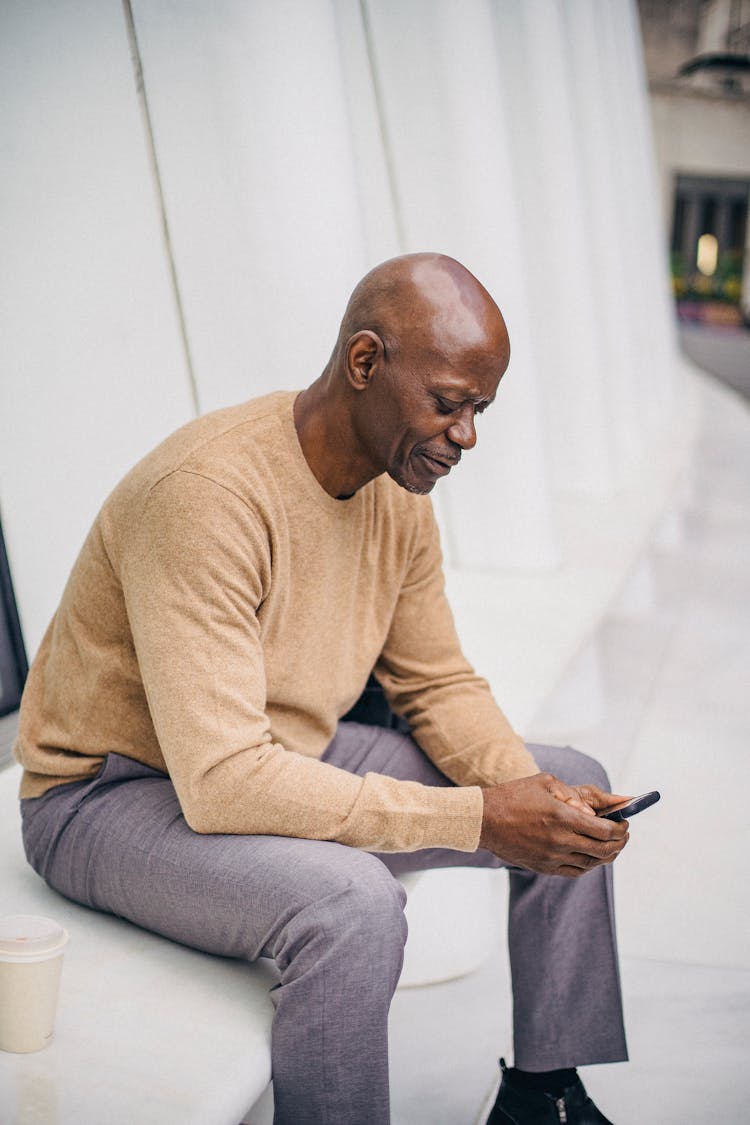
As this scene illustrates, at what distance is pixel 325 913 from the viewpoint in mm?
1428

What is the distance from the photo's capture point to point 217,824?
5.05 ft

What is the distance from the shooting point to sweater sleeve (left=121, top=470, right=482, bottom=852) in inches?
59.1

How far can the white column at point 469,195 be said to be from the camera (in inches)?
172

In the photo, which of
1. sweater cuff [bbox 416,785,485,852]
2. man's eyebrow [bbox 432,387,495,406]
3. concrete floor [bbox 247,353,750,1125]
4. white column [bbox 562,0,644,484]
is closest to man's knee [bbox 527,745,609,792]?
sweater cuff [bbox 416,785,485,852]

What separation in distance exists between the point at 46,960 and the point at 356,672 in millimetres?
684

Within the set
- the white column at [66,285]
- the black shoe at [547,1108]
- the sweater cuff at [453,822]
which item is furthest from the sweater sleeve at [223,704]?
the white column at [66,285]

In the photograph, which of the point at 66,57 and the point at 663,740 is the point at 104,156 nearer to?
the point at 66,57

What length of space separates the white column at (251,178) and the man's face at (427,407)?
5.16 feet

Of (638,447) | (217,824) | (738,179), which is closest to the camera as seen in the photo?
(217,824)

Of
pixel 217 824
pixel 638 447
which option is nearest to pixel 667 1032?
pixel 217 824

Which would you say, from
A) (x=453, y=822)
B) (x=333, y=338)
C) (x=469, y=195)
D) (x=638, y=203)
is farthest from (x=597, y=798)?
(x=638, y=203)

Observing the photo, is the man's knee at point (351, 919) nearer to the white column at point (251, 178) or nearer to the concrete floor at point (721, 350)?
the white column at point (251, 178)

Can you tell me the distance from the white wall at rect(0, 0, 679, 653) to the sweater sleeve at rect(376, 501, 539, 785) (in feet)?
3.31

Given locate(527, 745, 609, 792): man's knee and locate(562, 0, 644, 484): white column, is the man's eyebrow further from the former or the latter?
locate(562, 0, 644, 484): white column
